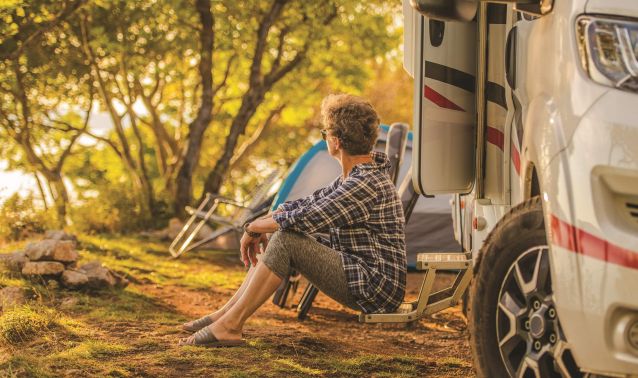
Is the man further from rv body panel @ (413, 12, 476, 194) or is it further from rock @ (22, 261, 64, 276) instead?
rock @ (22, 261, 64, 276)

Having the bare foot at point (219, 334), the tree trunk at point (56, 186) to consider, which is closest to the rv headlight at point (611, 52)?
the bare foot at point (219, 334)

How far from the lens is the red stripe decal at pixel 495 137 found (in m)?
4.23

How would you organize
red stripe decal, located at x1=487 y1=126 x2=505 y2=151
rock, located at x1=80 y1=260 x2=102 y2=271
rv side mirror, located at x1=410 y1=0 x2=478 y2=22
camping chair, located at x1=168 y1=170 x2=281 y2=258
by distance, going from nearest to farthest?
rv side mirror, located at x1=410 y1=0 x2=478 y2=22, red stripe decal, located at x1=487 y1=126 x2=505 y2=151, rock, located at x1=80 y1=260 x2=102 y2=271, camping chair, located at x1=168 y1=170 x2=281 y2=258

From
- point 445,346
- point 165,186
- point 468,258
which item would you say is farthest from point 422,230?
point 165,186

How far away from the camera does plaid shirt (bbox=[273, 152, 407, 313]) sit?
14.8ft

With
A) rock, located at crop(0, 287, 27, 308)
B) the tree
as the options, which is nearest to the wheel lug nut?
rock, located at crop(0, 287, 27, 308)

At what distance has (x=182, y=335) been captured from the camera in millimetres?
5051

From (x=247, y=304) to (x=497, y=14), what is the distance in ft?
5.96

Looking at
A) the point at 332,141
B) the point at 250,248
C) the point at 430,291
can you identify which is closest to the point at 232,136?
the point at 250,248

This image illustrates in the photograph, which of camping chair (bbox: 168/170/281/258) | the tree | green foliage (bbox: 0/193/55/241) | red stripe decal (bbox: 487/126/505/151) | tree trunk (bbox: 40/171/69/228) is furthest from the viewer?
tree trunk (bbox: 40/171/69/228)

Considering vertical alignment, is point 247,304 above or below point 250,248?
below

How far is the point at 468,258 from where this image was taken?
4734 mm

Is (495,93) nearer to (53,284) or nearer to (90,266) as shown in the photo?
(53,284)

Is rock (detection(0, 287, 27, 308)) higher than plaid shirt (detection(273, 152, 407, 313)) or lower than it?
lower
